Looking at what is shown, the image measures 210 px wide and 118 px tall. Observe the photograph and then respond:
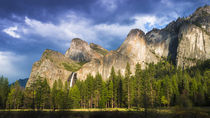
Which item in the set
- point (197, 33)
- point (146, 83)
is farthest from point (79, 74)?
point (197, 33)

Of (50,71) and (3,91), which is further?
(50,71)

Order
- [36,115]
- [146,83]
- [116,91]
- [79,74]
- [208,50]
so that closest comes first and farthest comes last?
[36,115] → [146,83] → [116,91] → [79,74] → [208,50]

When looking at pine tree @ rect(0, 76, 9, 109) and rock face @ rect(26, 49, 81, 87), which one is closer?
pine tree @ rect(0, 76, 9, 109)

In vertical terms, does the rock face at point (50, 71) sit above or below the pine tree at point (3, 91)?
above

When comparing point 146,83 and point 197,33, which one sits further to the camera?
point 197,33

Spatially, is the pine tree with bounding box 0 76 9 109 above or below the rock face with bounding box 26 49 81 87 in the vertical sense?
below

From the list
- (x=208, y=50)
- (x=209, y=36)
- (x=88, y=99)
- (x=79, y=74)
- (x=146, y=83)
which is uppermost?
(x=209, y=36)

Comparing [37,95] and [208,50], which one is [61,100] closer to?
[37,95]

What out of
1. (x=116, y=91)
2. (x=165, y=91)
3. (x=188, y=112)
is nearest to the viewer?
(x=188, y=112)

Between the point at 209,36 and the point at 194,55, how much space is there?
2988 centimetres

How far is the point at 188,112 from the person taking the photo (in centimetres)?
785

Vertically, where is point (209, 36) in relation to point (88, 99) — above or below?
above

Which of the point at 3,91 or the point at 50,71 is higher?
the point at 50,71

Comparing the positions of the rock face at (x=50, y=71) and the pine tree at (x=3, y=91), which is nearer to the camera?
the pine tree at (x=3, y=91)
